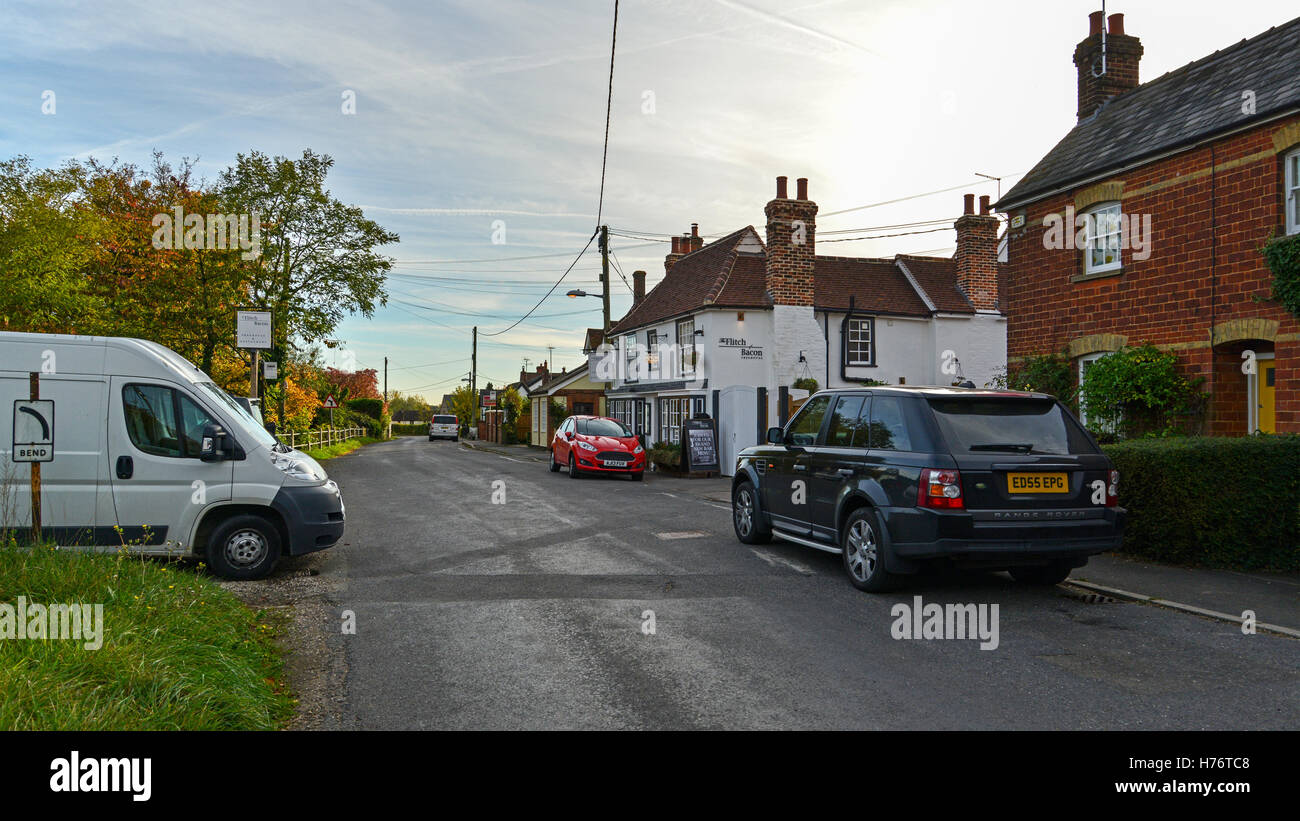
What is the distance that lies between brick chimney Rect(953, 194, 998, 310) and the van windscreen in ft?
72.6

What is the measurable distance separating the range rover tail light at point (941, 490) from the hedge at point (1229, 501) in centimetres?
358

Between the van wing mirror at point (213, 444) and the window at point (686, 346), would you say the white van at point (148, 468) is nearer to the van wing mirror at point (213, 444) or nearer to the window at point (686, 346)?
the van wing mirror at point (213, 444)

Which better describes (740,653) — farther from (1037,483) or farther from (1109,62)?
(1109,62)

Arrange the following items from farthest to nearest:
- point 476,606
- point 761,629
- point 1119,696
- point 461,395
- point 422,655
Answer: point 461,395
point 476,606
point 761,629
point 422,655
point 1119,696

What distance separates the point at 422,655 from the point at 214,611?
150 centimetres

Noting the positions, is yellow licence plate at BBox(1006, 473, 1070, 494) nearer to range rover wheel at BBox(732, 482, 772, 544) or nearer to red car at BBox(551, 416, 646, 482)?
range rover wheel at BBox(732, 482, 772, 544)

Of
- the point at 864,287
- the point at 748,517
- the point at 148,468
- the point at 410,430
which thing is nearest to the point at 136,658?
the point at 148,468

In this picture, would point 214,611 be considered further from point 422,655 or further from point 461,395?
point 461,395

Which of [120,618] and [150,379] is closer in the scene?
[120,618]

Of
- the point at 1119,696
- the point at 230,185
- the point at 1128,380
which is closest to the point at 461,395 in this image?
the point at 230,185

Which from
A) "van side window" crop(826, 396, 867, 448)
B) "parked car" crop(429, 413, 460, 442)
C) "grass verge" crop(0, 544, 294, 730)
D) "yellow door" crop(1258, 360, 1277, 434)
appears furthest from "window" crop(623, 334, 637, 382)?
"parked car" crop(429, 413, 460, 442)

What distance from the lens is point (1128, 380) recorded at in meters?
13.1

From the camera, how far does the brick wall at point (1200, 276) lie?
1146 centimetres

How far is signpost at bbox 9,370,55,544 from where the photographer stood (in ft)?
23.6
